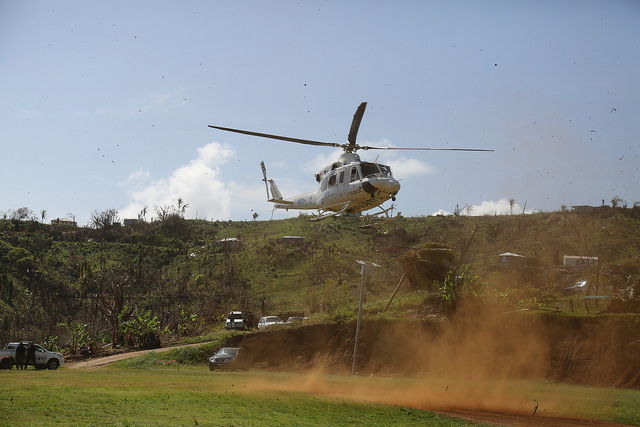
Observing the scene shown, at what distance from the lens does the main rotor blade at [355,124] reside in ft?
102

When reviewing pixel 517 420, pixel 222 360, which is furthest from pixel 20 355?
pixel 517 420

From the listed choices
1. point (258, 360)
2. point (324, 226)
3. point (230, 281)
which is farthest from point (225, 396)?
point (324, 226)

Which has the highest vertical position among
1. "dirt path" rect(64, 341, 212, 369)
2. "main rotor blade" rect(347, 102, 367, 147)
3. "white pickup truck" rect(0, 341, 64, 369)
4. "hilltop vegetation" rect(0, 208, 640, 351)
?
"main rotor blade" rect(347, 102, 367, 147)

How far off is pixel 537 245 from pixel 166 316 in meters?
44.9

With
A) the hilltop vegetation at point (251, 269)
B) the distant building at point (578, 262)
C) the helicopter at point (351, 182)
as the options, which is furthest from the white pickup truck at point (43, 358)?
the distant building at point (578, 262)

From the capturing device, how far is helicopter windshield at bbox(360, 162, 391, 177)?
100 ft

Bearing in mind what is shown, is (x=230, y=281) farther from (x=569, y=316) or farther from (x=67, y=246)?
(x=569, y=316)

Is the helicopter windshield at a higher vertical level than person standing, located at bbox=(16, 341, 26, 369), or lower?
higher

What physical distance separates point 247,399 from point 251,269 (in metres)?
58.3

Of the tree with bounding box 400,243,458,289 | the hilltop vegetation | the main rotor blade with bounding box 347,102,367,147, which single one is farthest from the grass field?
the tree with bounding box 400,243,458,289

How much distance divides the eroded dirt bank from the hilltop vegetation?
2.73 m

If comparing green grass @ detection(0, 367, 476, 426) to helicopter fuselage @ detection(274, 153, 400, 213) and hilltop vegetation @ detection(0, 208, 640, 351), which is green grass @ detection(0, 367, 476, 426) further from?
hilltop vegetation @ detection(0, 208, 640, 351)

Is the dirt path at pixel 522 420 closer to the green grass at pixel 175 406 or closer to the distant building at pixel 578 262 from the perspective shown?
the green grass at pixel 175 406

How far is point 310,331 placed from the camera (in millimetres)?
47062
